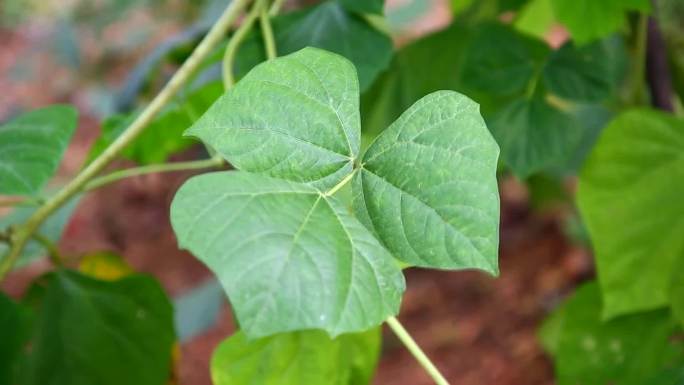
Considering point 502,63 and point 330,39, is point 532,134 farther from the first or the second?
point 330,39

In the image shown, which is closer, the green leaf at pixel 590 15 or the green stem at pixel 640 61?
the green leaf at pixel 590 15

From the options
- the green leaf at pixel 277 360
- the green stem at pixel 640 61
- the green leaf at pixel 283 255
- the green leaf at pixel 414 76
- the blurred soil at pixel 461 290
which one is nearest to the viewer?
the green leaf at pixel 283 255

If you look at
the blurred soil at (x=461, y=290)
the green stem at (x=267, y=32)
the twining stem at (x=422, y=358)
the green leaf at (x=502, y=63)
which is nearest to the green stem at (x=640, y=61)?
the green leaf at (x=502, y=63)

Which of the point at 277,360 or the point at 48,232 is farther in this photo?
the point at 48,232

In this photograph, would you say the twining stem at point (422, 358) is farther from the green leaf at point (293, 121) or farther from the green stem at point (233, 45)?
the green stem at point (233, 45)

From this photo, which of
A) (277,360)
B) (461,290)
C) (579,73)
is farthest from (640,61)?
(461,290)
